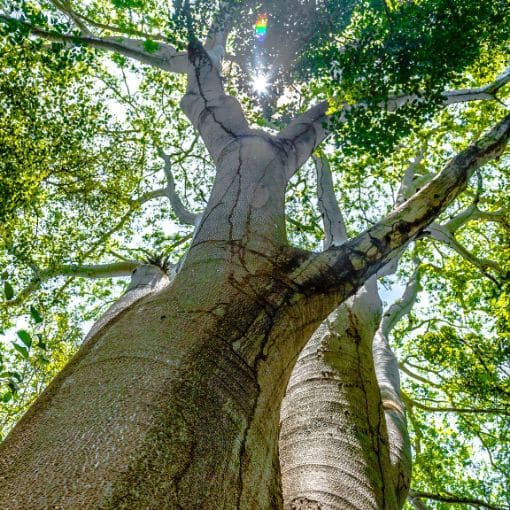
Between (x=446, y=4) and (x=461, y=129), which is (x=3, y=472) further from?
(x=461, y=129)

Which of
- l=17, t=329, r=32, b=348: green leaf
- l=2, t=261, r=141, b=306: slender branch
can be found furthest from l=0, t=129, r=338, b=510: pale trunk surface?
l=2, t=261, r=141, b=306: slender branch

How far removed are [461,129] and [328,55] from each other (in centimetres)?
547

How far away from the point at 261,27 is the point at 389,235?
5247 mm

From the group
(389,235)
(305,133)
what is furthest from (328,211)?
(389,235)

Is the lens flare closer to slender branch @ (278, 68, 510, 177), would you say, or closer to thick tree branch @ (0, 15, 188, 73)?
thick tree branch @ (0, 15, 188, 73)

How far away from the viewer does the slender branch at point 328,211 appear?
437cm

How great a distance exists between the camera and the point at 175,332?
126cm

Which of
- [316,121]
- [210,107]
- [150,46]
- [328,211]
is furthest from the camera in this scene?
[328,211]

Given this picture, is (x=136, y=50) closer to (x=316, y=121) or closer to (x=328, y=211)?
(x=316, y=121)

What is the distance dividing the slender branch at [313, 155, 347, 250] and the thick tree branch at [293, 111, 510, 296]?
Answer: 1880 mm

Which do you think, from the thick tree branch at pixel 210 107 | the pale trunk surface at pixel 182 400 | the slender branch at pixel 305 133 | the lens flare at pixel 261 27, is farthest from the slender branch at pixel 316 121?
the lens flare at pixel 261 27

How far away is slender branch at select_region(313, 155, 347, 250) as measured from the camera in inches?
172

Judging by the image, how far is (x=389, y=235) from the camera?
6.29 feet

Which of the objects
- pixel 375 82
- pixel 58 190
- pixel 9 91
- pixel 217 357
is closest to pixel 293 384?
pixel 217 357
